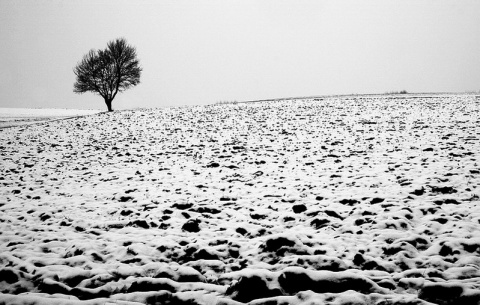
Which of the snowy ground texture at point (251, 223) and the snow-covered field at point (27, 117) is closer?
the snowy ground texture at point (251, 223)

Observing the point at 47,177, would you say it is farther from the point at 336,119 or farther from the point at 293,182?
the point at 336,119

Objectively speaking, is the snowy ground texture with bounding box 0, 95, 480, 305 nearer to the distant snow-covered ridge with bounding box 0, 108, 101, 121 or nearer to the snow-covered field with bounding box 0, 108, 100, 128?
the snow-covered field with bounding box 0, 108, 100, 128

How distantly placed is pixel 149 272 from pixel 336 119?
675 inches

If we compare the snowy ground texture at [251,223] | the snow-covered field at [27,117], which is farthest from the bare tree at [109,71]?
the snowy ground texture at [251,223]

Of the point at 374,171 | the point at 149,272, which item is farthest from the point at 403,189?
the point at 149,272

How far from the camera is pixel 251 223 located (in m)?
6.00

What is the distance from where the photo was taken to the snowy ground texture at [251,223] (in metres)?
3.71

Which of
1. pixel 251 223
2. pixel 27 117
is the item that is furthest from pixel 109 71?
pixel 251 223

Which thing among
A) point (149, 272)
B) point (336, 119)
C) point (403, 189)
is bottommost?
point (149, 272)

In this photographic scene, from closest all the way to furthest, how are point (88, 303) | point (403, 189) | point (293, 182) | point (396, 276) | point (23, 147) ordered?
point (88, 303) → point (396, 276) → point (403, 189) → point (293, 182) → point (23, 147)

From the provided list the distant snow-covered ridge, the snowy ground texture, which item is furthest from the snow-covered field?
the snowy ground texture

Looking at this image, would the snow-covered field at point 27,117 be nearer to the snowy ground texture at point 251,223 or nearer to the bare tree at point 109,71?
the bare tree at point 109,71

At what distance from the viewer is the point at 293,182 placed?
8.39 meters

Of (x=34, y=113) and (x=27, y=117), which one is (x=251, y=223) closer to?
(x=27, y=117)
